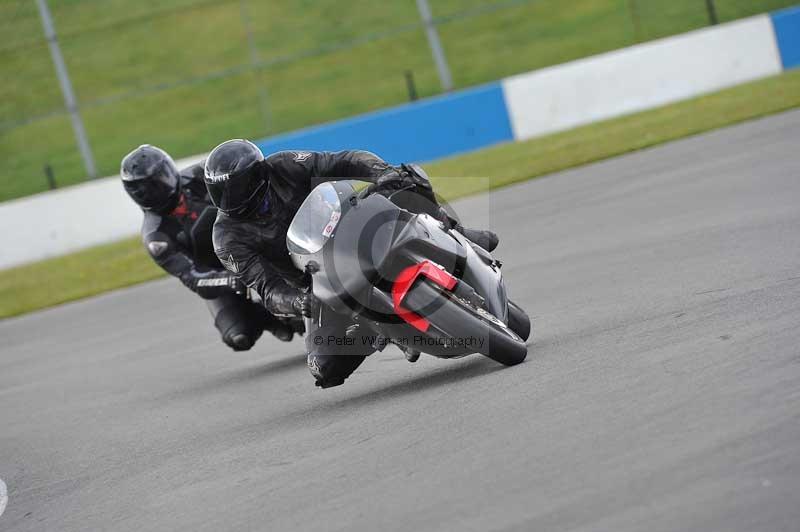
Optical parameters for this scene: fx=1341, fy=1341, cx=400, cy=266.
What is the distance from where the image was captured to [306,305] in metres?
7.62

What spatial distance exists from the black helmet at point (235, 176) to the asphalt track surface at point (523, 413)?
50.8 inches

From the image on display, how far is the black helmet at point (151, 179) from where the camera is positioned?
10648 millimetres

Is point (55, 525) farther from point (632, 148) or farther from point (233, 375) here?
point (632, 148)

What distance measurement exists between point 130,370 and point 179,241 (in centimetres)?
127

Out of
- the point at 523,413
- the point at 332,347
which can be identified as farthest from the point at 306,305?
the point at 523,413

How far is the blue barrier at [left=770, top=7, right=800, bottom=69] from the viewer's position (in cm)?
2200

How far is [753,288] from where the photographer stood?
7508 mm

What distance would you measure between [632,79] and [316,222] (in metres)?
15.4

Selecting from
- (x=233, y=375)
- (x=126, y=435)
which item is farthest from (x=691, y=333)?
(x=233, y=375)

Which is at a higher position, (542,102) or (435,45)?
(435,45)

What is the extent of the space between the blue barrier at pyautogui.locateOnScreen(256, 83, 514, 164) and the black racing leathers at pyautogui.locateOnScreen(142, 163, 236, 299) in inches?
406

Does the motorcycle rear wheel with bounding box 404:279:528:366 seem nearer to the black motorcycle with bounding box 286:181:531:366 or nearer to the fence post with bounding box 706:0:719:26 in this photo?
the black motorcycle with bounding box 286:181:531:366

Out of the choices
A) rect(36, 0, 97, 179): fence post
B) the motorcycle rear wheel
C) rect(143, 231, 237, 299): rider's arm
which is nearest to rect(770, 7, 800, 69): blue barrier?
rect(36, 0, 97, 179): fence post

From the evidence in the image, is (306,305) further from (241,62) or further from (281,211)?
(241,62)
